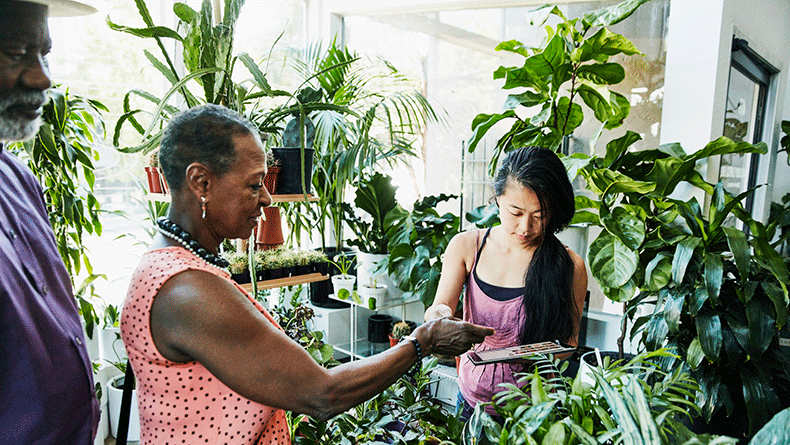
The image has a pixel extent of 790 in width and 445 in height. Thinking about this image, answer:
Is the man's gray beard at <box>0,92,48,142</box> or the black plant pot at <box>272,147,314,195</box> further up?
the man's gray beard at <box>0,92,48,142</box>

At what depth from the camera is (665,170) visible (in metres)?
2.10

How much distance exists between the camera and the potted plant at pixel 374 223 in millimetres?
3078

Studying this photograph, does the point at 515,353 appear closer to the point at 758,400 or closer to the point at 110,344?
the point at 758,400

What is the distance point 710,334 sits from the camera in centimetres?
188

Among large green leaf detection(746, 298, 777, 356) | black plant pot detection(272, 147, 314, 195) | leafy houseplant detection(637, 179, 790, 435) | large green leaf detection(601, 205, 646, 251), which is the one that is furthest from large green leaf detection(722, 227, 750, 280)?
black plant pot detection(272, 147, 314, 195)

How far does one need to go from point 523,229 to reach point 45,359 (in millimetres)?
1248

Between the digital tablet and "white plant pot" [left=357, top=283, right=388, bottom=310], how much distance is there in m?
1.62

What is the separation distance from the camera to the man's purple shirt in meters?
0.97

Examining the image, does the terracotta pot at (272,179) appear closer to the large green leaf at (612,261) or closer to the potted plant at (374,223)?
the potted plant at (374,223)

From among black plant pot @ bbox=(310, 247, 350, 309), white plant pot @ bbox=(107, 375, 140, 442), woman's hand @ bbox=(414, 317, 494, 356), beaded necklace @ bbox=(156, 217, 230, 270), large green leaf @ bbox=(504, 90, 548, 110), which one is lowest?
white plant pot @ bbox=(107, 375, 140, 442)

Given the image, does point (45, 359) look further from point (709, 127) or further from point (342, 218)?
point (709, 127)

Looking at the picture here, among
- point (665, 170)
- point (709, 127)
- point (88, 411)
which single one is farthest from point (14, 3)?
point (709, 127)

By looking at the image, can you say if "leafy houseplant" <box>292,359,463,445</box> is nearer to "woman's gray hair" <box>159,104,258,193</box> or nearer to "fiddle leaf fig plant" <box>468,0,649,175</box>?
"woman's gray hair" <box>159,104,258,193</box>

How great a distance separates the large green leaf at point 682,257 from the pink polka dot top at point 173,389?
61.9 inches
